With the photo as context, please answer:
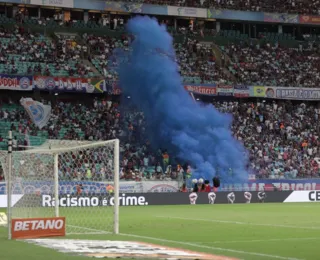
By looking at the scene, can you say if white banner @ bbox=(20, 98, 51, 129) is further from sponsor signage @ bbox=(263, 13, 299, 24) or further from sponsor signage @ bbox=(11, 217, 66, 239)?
sponsor signage @ bbox=(11, 217, 66, 239)

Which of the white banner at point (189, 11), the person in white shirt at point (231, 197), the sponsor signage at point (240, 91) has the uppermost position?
the white banner at point (189, 11)

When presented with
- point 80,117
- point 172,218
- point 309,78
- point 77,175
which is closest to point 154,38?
point 80,117

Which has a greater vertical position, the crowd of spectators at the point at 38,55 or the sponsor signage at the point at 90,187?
the crowd of spectators at the point at 38,55

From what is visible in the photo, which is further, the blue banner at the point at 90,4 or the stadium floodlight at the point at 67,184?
the blue banner at the point at 90,4

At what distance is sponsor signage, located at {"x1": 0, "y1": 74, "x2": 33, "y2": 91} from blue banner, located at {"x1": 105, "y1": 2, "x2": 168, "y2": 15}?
13.4 meters

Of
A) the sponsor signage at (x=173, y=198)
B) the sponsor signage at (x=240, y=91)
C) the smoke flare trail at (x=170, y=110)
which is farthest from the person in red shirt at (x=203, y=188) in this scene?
the sponsor signage at (x=240, y=91)

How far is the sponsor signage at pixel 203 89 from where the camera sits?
61.9 m

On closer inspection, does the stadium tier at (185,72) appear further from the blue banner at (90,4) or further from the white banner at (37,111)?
the blue banner at (90,4)

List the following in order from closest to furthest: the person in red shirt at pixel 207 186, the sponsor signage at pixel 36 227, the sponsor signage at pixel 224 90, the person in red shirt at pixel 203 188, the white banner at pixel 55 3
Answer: the sponsor signage at pixel 36 227, the person in red shirt at pixel 203 188, the person in red shirt at pixel 207 186, the sponsor signage at pixel 224 90, the white banner at pixel 55 3

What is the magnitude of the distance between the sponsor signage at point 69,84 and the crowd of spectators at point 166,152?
5.32 feet

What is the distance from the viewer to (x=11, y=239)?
21188 mm

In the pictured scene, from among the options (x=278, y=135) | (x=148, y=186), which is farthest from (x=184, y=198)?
(x=278, y=135)

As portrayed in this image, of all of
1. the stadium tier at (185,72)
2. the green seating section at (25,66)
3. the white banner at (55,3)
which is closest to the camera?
the stadium tier at (185,72)

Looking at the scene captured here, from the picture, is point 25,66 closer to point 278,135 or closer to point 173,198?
point 173,198
